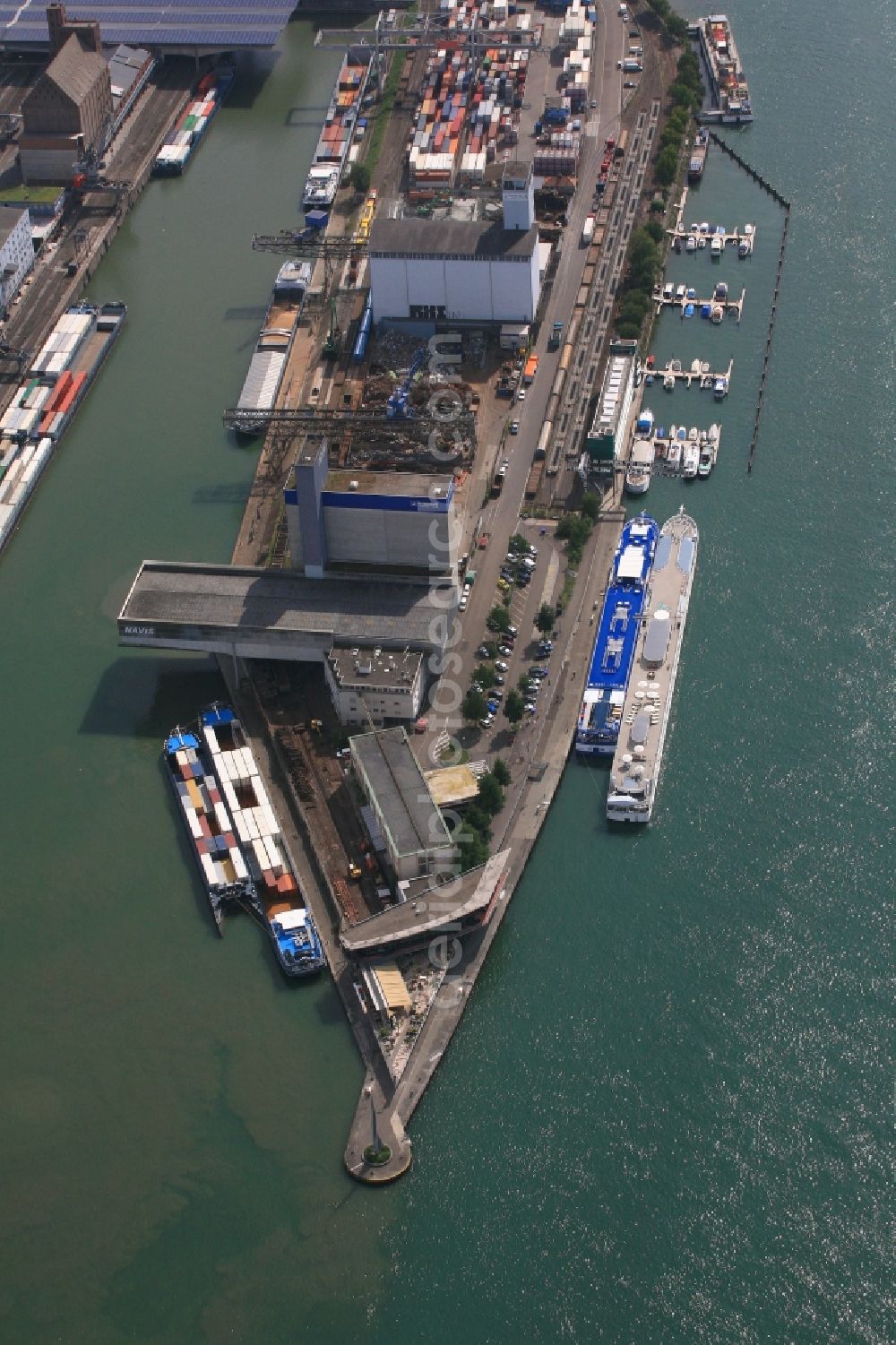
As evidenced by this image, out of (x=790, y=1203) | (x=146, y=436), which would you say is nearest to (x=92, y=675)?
(x=146, y=436)

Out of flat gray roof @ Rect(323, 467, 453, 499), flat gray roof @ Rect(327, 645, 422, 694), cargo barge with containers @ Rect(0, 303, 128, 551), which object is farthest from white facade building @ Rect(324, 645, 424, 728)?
cargo barge with containers @ Rect(0, 303, 128, 551)

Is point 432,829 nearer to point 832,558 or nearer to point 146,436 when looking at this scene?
point 832,558

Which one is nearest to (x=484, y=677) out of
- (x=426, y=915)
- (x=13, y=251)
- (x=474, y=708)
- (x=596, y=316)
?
(x=474, y=708)

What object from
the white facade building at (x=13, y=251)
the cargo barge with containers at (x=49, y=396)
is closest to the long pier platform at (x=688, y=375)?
the cargo barge with containers at (x=49, y=396)

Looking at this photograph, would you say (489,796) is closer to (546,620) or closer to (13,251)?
(546,620)

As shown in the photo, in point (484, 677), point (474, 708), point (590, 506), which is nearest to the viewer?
point (474, 708)

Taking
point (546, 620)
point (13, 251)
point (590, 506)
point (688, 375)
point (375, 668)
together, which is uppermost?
point (13, 251)

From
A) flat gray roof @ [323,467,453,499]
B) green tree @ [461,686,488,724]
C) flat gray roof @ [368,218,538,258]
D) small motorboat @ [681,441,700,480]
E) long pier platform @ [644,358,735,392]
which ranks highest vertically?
flat gray roof @ [368,218,538,258]

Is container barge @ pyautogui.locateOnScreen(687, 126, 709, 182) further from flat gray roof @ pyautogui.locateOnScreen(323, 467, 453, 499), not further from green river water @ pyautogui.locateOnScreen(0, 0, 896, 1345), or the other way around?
flat gray roof @ pyautogui.locateOnScreen(323, 467, 453, 499)

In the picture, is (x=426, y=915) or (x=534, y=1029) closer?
(x=534, y=1029)
